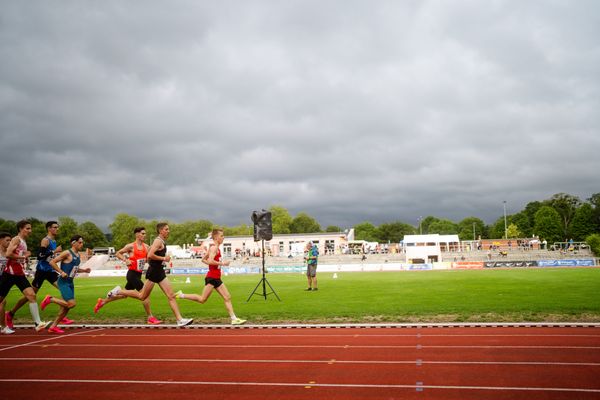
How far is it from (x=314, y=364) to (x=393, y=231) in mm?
151510

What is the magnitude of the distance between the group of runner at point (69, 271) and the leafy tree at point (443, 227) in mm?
161193

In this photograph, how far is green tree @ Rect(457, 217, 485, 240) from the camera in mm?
156125

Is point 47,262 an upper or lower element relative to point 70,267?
upper

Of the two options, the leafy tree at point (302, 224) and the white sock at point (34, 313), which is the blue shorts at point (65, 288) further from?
the leafy tree at point (302, 224)

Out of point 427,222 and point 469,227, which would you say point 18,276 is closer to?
point 469,227

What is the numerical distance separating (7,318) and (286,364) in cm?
824

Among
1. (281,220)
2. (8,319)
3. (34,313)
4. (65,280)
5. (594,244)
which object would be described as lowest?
(594,244)

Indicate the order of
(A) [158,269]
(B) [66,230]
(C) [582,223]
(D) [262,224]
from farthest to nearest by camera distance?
(B) [66,230]
(C) [582,223]
(D) [262,224]
(A) [158,269]

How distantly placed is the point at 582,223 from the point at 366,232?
2783 inches

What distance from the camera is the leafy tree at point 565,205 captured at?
11206 centimetres

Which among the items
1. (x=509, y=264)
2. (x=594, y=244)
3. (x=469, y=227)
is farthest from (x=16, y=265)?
(x=469, y=227)

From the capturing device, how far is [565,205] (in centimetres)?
11312

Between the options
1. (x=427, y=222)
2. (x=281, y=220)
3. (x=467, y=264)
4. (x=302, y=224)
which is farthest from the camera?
(x=427, y=222)

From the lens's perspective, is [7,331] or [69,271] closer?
[7,331]
